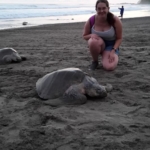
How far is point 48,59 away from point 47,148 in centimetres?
326

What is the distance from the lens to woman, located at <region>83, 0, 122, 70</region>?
373 cm

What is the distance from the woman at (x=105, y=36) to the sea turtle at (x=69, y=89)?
1051mm

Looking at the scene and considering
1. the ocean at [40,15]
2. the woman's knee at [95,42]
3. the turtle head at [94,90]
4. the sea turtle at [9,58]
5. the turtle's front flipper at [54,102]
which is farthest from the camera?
the ocean at [40,15]

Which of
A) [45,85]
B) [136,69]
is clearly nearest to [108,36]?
[136,69]

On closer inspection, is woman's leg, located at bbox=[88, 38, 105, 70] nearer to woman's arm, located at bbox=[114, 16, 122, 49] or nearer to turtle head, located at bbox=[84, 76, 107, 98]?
woman's arm, located at bbox=[114, 16, 122, 49]

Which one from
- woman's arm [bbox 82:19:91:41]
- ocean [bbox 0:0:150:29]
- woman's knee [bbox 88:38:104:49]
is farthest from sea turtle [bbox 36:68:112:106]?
ocean [bbox 0:0:150:29]

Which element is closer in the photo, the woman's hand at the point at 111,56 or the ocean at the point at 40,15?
the woman's hand at the point at 111,56

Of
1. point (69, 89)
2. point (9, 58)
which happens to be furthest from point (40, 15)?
point (69, 89)

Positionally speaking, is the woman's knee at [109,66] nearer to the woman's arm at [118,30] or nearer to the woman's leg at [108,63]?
the woman's leg at [108,63]

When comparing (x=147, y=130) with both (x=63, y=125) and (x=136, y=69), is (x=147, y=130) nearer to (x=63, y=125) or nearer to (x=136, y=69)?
(x=63, y=125)

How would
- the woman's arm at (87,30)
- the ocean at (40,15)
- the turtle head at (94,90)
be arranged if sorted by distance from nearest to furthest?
the turtle head at (94,90) → the woman's arm at (87,30) → the ocean at (40,15)

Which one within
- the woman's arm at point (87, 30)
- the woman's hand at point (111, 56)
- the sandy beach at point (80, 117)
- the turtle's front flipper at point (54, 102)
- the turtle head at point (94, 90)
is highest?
the woman's arm at point (87, 30)

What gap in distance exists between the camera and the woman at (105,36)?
3732mm

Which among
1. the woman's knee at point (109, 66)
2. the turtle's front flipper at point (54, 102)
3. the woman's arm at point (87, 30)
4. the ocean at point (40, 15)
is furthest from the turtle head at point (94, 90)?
the ocean at point (40, 15)
